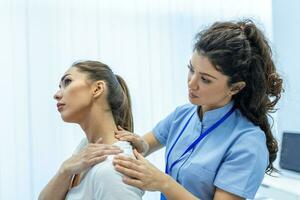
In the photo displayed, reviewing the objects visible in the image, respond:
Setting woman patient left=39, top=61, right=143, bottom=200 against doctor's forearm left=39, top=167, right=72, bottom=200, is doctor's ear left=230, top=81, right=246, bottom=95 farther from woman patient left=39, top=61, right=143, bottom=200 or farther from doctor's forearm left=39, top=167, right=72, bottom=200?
doctor's forearm left=39, top=167, right=72, bottom=200

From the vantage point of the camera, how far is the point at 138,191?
104 centimetres

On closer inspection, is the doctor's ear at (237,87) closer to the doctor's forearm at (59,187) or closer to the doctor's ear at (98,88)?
the doctor's ear at (98,88)

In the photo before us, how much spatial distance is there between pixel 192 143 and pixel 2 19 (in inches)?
54.1

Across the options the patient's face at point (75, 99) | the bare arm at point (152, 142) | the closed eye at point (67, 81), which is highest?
the closed eye at point (67, 81)

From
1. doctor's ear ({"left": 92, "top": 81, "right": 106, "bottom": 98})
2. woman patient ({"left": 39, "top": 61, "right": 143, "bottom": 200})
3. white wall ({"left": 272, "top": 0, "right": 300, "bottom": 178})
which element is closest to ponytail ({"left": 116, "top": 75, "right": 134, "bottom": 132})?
woman patient ({"left": 39, "top": 61, "right": 143, "bottom": 200})

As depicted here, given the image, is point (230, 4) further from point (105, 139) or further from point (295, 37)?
point (105, 139)

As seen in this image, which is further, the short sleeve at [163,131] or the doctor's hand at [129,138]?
the short sleeve at [163,131]

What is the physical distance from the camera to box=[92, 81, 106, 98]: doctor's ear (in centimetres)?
121

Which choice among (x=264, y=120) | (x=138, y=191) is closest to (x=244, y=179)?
(x=264, y=120)

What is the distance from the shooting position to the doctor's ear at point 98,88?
121cm

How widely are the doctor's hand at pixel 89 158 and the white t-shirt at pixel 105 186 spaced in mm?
16

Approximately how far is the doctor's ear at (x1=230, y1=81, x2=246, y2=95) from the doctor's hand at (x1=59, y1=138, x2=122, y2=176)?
430 mm

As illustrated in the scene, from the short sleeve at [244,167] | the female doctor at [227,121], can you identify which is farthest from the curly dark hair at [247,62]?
the short sleeve at [244,167]

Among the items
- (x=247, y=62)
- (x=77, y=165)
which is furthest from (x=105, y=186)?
(x=247, y=62)
